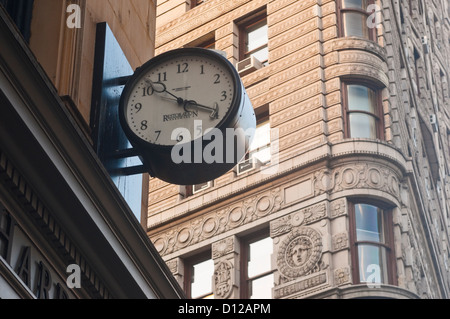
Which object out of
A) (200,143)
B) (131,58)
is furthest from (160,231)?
(200,143)

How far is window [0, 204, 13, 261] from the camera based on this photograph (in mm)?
7680

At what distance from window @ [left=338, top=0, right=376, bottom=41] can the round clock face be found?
2362 centimetres

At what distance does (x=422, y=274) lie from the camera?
32.1 meters

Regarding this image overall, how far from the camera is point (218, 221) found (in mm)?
32750

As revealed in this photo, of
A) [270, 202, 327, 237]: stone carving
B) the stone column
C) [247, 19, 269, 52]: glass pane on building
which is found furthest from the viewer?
[247, 19, 269, 52]: glass pane on building

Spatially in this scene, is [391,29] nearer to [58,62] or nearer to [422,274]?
[422,274]

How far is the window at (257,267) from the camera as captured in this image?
→ 3064cm

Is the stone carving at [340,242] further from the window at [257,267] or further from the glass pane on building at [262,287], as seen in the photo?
the glass pane on building at [262,287]

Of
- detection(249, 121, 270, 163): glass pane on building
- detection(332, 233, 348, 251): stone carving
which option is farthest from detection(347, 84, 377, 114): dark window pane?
detection(332, 233, 348, 251): stone carving

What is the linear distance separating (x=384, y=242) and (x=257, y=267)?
12.0 feet

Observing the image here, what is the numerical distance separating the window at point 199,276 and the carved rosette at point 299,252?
2.88 meters

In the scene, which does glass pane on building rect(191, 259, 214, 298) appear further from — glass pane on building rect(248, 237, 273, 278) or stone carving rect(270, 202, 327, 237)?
stone carving rect(270, 202, 327, 237)

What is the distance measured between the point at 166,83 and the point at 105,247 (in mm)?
1803

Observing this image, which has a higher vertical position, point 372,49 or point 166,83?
point 372,49
